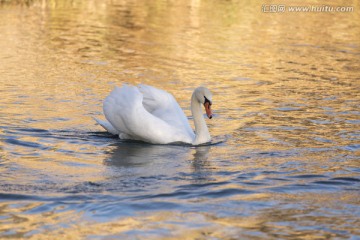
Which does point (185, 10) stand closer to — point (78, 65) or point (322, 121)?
point (78, 65)

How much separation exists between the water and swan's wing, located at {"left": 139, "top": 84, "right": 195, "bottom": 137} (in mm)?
452

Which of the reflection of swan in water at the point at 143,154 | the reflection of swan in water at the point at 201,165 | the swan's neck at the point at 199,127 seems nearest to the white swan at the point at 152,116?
the swan's neck at the point at 199,127

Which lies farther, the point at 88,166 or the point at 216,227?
the point at 88,166

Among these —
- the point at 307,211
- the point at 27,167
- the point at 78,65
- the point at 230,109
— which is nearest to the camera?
the point at 307,211

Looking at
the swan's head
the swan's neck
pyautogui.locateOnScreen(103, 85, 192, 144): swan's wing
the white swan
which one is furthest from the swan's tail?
the swan's head

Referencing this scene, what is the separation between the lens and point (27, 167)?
1052 centimetres

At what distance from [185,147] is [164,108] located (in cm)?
80

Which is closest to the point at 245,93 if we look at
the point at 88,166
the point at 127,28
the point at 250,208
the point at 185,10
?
the point at 88,166

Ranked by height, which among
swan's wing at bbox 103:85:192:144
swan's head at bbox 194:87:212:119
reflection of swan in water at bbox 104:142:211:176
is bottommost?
reflection of swan in water at bbox 104:142:211:176

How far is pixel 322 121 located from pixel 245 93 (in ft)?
9.18

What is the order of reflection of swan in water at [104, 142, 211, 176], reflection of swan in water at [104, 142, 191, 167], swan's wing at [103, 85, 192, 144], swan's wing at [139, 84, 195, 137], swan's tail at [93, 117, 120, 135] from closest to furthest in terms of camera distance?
reflection of swan in water at [104, 142, 211, 176] → reflection of swan in water at [104, 142, 191, 167] → swan's wing at [103, 85, 192, 144] → swan's wing at [139, 84, 195, 137] → swan's tail at [93, 117, 120, 135]

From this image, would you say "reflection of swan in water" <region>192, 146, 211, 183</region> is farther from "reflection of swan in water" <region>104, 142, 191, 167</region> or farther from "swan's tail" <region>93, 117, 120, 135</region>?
"swan's tail" <region>93, 117, 120, 135</region>

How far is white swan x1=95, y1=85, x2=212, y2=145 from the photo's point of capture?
39.0 ft

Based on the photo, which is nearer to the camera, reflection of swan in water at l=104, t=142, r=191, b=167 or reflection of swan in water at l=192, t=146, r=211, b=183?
reflection of swan in water at l=192, t=146, r=211, b=183
